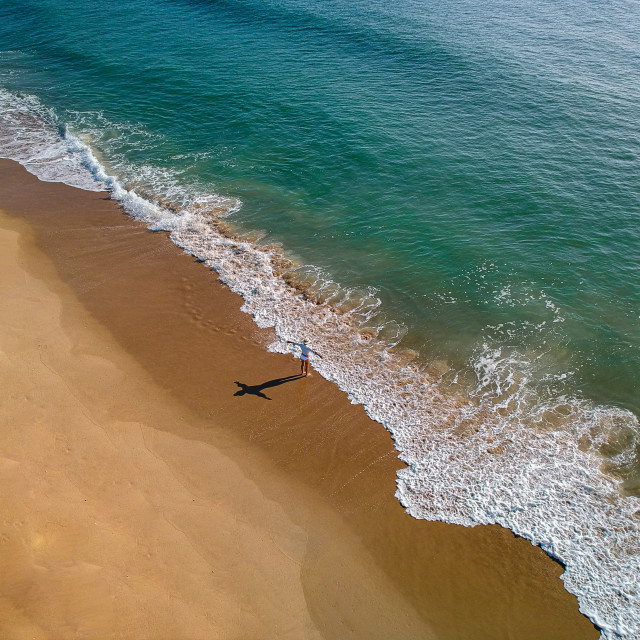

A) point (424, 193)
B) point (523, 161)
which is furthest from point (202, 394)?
point (523, 161)

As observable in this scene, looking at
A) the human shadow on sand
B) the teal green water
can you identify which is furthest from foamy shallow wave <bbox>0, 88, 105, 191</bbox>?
the human shadow on sand

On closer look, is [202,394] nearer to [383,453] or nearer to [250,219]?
[383,453]

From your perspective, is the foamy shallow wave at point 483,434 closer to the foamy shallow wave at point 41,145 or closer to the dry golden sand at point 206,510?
the dry golden sand at point 206,510

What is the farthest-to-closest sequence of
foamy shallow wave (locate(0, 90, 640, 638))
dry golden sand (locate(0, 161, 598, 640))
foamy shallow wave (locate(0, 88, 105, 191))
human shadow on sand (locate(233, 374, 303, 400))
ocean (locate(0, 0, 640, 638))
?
foamy shallow wave (locate(0, 88, 105, 191)), human shadow on sand (locate(233, 374, 303, 400)), ocean (locate(0, 0, 640, 638)), foamy shallow wave (locate(0, 90, 640, 638)), dry golden sand (locate(0, 161, 598, 640))

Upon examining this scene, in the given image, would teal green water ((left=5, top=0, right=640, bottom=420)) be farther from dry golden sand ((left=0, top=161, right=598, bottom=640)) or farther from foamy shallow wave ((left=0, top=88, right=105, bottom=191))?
dry golden sand ((left=0, top=161, right=598, bottom=640))

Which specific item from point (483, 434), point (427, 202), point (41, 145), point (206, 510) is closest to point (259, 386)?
point (206, 510)

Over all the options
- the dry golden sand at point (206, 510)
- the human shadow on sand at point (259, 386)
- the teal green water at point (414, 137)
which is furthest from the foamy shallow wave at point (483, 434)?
the human shadow on sand at point (259, 386)

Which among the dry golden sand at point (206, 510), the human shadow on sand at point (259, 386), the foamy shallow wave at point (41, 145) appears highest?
the foamy shallow wave at point (41, 145)
